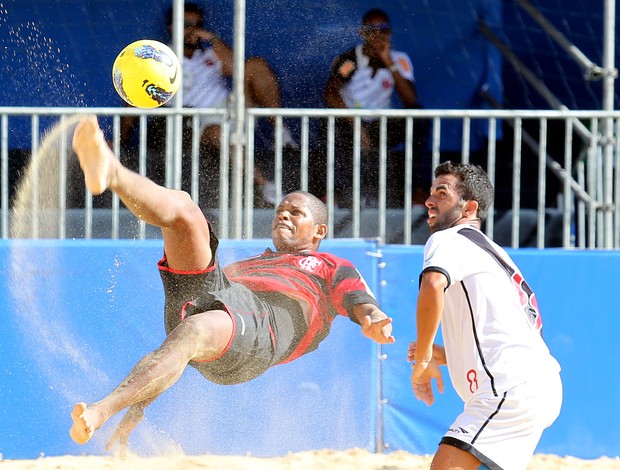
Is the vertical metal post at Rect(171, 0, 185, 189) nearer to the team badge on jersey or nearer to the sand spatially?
the team badge on jersey

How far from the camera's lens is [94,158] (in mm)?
4672

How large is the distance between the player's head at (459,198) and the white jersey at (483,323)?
0.33m

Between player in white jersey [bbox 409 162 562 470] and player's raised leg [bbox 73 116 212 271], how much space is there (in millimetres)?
1241

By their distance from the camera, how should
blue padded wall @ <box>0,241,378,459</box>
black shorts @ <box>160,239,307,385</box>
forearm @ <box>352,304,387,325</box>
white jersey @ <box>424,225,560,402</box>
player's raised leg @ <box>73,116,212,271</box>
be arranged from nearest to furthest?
white jersey @ <box>424,225,560,402</box> < player's raised leg @ <box>73,116,212,271</box> < black shorts @ <box>160,239,307,385</box> < forearm @ <box>352,304,387,325</box> < blue padded wall @ <box>0,241,378,459</box>

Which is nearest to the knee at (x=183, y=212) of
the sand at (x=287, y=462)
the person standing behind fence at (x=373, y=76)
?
the sand at (x=287, y=462)

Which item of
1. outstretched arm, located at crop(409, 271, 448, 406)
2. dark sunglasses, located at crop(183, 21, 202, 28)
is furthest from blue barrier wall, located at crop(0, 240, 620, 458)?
outstretched arm, located at crop(409, 271, 448, 406)

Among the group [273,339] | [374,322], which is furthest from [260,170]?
[374,322]

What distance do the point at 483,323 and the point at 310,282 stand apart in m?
1.99

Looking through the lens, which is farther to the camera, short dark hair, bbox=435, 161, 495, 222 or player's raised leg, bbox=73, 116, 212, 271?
short dark hair, bbox=435, 161, 495, 222

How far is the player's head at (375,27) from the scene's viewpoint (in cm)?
837

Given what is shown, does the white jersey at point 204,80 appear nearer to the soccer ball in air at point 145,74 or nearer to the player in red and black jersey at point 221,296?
the player in red and black jersey at point 221,296

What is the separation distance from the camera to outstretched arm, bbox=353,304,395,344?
588cm

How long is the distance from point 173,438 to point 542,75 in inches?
216

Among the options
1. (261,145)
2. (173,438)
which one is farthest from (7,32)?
(173,438)
